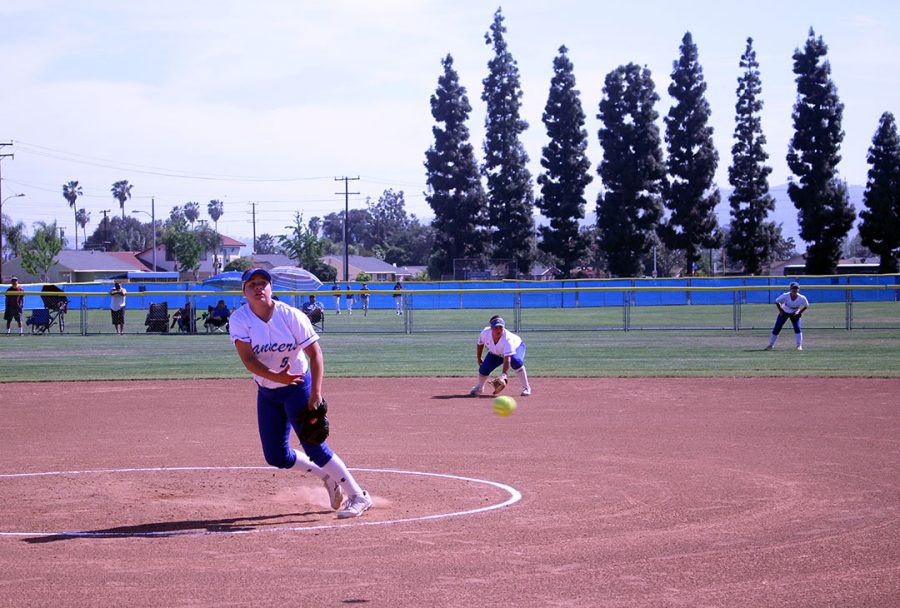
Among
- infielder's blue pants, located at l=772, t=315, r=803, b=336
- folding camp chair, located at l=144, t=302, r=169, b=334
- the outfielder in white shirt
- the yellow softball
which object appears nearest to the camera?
the outfielder in white shirt

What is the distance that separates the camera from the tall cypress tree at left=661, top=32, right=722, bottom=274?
220 feet

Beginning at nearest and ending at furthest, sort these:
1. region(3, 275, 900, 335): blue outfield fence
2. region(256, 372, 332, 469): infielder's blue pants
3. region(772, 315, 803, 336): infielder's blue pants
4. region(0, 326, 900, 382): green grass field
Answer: region(256, 372, 332, 469): infielder's blue pants, region(0, 326, 900, 382): green grass field, region(772, 315, 803, 336): infielder's blue pants, region(3, 275, 900, 335): blue outfield fence

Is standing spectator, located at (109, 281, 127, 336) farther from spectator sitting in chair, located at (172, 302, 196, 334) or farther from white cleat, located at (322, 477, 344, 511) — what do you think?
white cleat, located at (322, 477, 344, 511)

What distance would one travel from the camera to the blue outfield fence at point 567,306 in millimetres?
38938

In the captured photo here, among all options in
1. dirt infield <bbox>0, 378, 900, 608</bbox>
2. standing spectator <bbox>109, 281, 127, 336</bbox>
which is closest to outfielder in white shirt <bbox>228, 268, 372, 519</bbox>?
dirt infield <bbox>0, 378, 900, 608</bbox>

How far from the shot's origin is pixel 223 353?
28.6m

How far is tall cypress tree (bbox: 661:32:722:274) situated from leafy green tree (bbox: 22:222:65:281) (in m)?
57.3

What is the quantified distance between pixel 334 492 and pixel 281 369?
3.79ft

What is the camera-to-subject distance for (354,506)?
8.62 meters

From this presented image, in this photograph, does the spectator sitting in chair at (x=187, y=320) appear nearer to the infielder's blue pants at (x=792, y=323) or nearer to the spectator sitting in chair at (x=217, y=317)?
the spectator sitting in chair at (x=217, y=317)

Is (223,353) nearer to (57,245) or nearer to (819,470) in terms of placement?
(819,470)

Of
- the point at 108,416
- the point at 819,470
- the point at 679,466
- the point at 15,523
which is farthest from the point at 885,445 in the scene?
the point at 108,416

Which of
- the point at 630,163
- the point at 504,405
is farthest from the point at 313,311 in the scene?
the point at 630,163

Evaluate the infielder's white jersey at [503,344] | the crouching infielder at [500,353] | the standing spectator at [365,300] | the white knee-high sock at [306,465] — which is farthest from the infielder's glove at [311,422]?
the standing spectator at [365,300]
